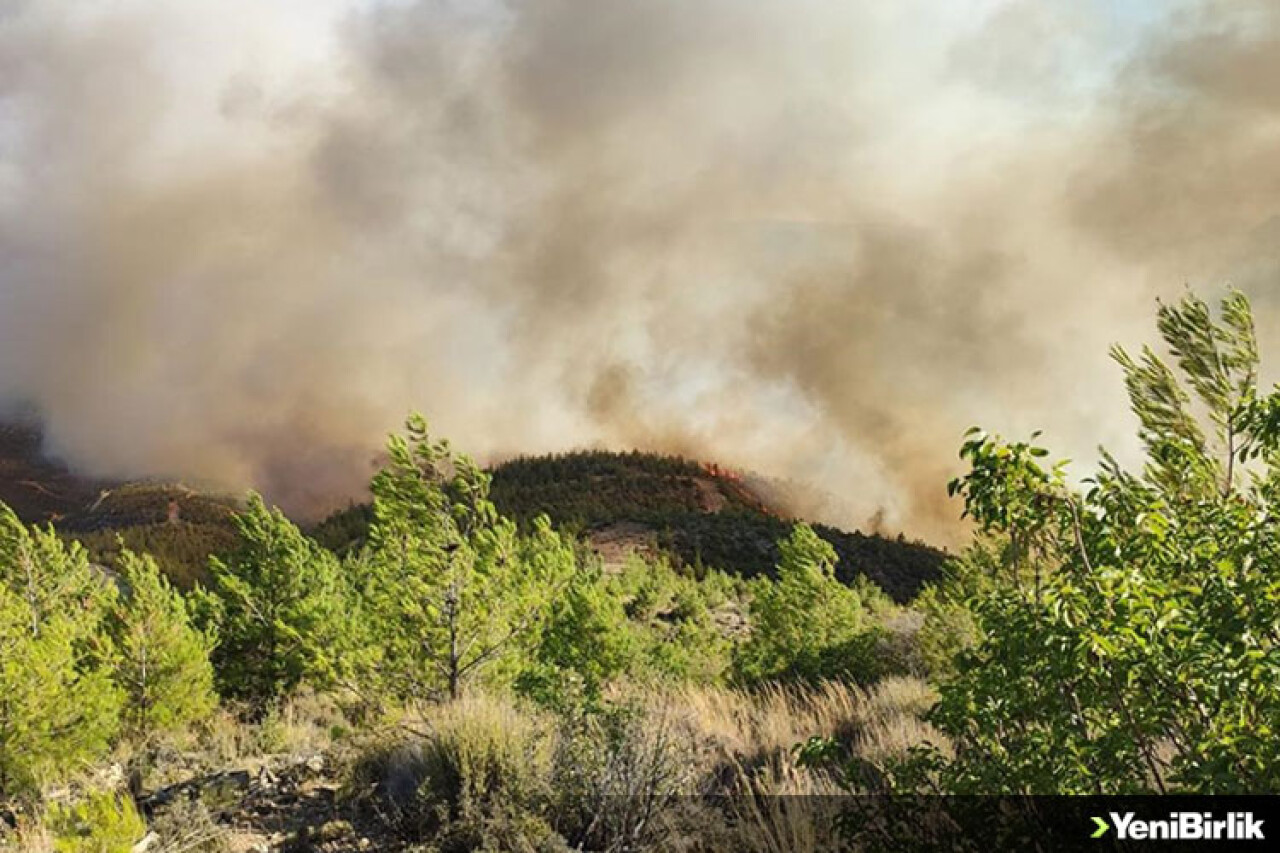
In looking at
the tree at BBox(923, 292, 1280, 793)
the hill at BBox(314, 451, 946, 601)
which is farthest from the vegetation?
the hill at BBox(314, 451, 946, 601)

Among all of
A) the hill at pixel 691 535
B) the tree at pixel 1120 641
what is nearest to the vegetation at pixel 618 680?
the tree at pixel 1120 641

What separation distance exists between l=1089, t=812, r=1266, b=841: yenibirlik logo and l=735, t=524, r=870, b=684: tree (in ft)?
40.5

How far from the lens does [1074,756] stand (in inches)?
127

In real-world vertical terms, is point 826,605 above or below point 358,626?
above

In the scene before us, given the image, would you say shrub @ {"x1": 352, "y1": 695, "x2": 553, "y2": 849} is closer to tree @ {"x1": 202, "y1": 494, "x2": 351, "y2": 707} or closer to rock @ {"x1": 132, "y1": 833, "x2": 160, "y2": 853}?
rock @ {"x1": 132, "y1": 833, "x2": 160, "y2": 853}

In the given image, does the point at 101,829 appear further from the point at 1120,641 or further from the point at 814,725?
the point at 814,725

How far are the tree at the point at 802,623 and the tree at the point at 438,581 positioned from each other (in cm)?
828

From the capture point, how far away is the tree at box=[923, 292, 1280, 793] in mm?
2885

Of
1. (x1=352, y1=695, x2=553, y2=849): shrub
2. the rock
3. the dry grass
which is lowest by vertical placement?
the rock

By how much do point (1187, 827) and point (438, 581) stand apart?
763 centimetres

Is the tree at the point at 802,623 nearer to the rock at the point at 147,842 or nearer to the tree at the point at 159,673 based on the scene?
the tree at the point at 159,673

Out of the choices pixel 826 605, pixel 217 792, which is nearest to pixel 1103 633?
pixel 217 792

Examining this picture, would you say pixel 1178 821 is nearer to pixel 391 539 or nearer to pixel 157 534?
pixel 391 539

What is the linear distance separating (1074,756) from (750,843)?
2953mm
